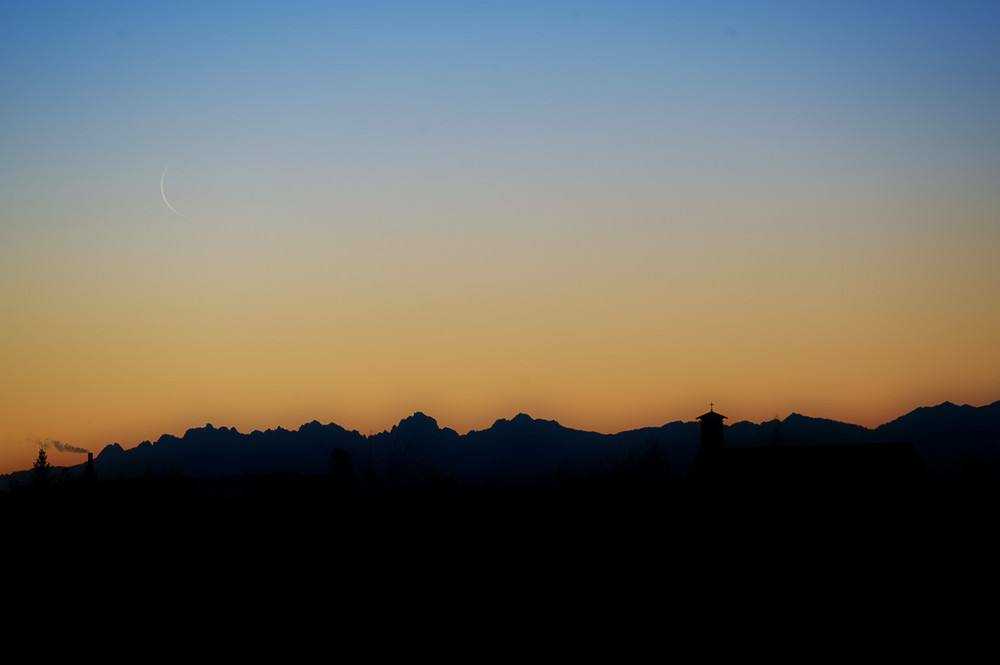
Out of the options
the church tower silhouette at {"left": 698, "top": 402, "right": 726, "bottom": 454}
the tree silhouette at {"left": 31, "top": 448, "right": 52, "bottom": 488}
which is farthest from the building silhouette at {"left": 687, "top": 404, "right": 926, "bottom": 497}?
the tree silhouette at {"left": 31, "top": 448, "right": 52, "bottom": 488}

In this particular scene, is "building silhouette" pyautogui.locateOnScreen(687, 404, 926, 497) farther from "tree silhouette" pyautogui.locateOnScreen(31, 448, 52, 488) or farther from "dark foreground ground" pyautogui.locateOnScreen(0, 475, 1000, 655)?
"tree silhouette" pyautogui.locateOnScreen(31, 448, 52, 488)

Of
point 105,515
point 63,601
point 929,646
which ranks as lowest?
point 929,646

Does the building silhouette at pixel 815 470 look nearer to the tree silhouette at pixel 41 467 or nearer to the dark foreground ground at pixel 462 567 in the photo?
the dark foreground ground at pixel 462 567

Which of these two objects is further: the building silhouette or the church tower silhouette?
the church tower silhouette

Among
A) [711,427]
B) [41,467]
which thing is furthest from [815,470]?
[41,467]

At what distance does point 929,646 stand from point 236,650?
597 inches

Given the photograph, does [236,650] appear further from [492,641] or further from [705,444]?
[705,444]

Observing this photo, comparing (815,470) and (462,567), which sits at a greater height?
(815,470)

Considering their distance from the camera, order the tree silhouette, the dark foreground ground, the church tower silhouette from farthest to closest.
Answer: the tree silhouette → the church tower silhouette → the dark foreground ground

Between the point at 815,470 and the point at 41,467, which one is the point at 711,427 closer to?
the point at 815,470

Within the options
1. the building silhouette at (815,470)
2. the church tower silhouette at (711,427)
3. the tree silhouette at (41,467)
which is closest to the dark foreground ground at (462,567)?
the building silhouette at (815,470)

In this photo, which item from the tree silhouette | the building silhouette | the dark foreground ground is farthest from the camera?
the tree silhouette

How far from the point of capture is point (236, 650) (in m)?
18.6

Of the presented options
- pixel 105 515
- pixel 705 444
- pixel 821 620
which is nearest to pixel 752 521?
pixel 705 444
